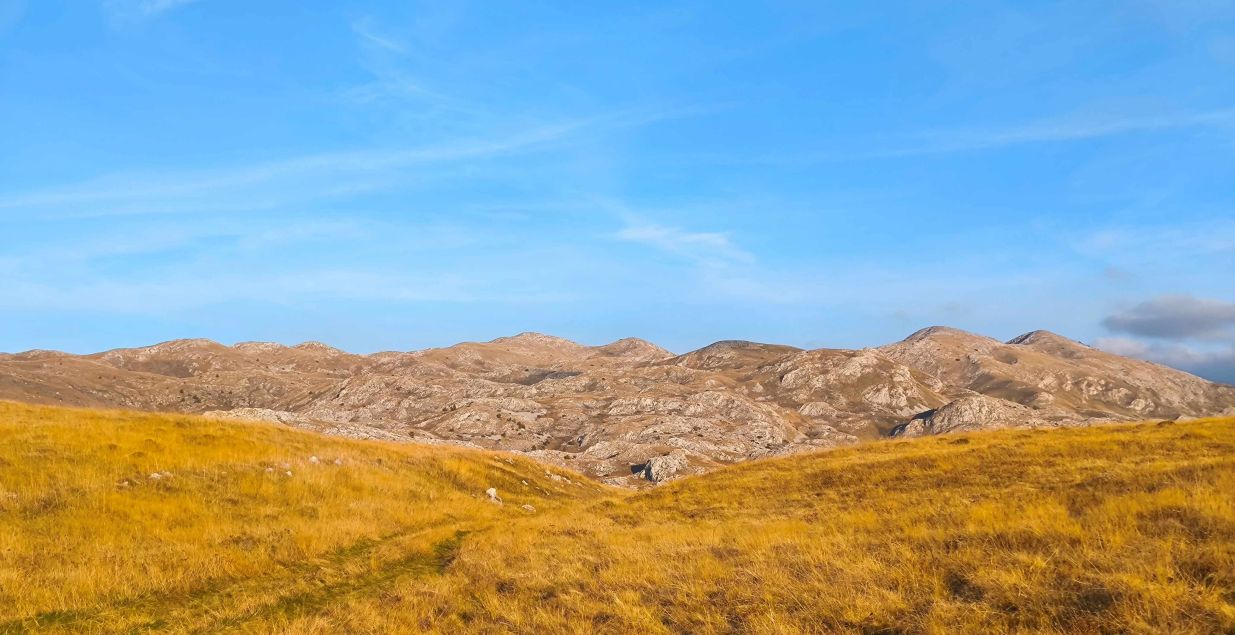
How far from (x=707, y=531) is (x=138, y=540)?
15385mm

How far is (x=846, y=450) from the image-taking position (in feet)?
141

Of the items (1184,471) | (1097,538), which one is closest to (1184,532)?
(1097,538)

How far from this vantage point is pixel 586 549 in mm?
18234

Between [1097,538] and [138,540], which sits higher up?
[1097,538]

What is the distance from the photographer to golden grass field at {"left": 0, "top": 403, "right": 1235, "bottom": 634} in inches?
404

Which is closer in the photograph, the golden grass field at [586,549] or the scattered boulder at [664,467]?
Answer: the golden grass field at [586,549]

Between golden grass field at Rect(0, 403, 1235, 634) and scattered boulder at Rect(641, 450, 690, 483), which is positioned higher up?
golden grass field at Rect(0, 403, 1235, 634)

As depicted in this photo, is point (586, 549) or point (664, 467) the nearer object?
point (586, 549)

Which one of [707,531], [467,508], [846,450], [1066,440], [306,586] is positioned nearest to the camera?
[306,586]

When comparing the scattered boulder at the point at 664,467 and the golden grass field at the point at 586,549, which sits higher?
the golden grass field at the point at 586,549

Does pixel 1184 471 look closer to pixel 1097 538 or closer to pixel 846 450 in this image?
pixel 1097 538

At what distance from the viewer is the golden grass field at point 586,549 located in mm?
10273

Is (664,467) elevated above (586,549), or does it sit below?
below

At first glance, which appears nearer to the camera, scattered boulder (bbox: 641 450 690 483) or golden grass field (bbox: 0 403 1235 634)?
golden grass field (bbox: 0 403 1235 634)
